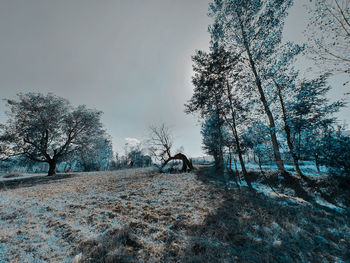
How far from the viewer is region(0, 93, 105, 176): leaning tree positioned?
1585cm

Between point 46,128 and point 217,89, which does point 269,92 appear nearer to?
point 217,89

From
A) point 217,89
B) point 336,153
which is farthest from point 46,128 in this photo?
point 336,153

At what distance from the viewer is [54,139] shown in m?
18.6

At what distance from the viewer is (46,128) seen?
17.0 metres

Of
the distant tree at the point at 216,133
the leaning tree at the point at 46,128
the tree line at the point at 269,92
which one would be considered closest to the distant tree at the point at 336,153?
the tree line at the point at 269,92

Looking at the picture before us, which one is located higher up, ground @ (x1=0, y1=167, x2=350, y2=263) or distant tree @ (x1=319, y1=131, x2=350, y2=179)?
distant tree @ (x1=319, y1=131, x2=350, y2=179)

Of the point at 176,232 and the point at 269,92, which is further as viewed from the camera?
the point at 269,92

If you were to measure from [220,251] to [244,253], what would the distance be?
0.51m

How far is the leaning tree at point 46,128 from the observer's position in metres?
15.9

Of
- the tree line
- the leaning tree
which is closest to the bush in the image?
the tree line

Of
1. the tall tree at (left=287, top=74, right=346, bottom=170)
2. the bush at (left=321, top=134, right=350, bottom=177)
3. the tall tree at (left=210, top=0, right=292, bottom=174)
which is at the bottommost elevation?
the bush at (left=321, top=134, right=350, bottom=177)

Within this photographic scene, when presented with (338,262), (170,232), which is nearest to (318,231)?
(338,262)

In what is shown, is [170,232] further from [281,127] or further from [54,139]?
[54,139]

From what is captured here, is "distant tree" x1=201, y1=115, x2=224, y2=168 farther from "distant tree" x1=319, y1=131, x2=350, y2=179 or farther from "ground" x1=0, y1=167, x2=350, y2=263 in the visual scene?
"ground" x1=0, y1=167, x2=350, y2=263
